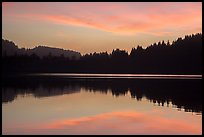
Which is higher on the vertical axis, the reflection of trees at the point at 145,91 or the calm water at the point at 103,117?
the reflection of trees at the point at 145,91

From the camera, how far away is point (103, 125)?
2108 cm

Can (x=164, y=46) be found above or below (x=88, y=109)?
above

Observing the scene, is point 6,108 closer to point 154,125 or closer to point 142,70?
point 154,125

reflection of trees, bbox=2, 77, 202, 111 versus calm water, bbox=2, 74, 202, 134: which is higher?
reflection of trees, bbox=2, 77, 202, 111

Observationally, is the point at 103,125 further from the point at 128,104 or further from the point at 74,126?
the point at 128,104

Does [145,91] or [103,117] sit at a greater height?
[145,91]

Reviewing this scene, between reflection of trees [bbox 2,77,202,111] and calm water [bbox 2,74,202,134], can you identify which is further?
reflection of trees [bbox 2,77,202,111]

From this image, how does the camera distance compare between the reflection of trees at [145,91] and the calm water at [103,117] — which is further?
the reflection of trees at [145,91]

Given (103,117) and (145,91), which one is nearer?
(103,117)

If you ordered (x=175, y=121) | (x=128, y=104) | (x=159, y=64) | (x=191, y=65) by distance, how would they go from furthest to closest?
(x=159, y=64) < (x=191, y=65) < (x=128, y=104) < (x=175, y=121)

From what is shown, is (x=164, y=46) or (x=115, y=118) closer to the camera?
(x=115, y=118)

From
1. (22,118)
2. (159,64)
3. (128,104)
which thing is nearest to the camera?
(22,118)

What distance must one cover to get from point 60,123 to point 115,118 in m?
4.51

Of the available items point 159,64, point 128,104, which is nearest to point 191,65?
point 159,64
